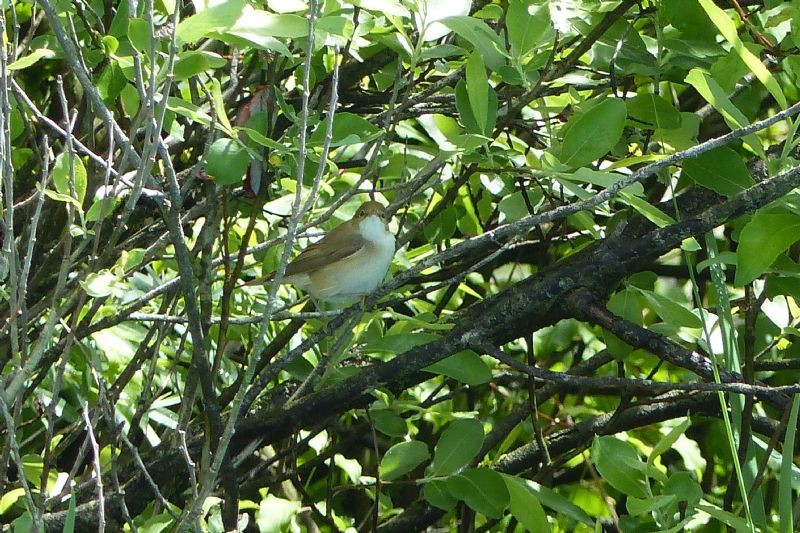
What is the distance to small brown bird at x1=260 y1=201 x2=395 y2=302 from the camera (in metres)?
3.39

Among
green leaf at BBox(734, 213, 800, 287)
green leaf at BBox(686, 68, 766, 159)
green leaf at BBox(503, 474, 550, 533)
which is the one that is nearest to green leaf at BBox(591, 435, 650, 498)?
green leaf at BBox(503, 474, 550, 533)

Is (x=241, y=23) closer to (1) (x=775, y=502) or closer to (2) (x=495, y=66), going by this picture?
(2) (x=495, y=66)

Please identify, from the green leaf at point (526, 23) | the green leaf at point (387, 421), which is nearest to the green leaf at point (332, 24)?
the green leaf at point (526, 23)

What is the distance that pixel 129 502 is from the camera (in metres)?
2.53

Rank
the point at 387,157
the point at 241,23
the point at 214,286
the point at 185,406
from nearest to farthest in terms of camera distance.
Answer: the point at 241,23 → the point at 185,406 → the point at 387,157 → the point at 214,286

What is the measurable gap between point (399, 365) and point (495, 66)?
27.1 inches

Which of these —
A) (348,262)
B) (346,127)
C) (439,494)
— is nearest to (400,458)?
(439,494)

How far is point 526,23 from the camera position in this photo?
216 centimetres

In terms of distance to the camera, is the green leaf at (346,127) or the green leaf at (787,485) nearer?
the green leaf at (787,485)

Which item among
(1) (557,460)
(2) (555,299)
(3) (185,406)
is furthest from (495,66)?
(1) (557,460)

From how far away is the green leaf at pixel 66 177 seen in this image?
1999 millimetres

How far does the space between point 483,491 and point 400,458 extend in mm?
289

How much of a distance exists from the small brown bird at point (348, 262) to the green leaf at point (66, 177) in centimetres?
131

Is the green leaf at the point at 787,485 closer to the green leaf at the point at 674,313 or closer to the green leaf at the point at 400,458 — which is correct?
the green leaf at the point at 674,313
